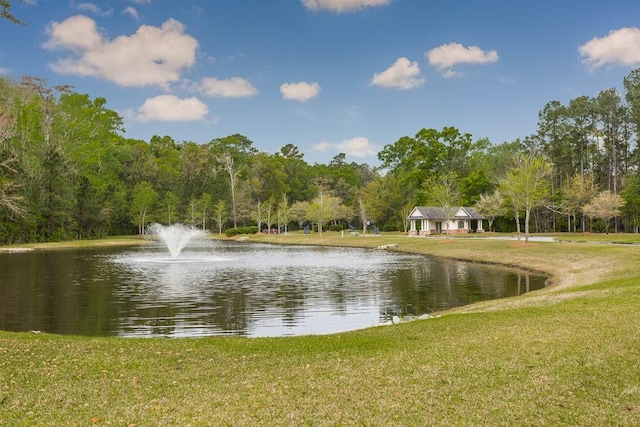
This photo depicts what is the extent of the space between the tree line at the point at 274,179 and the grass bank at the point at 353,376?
41371mm

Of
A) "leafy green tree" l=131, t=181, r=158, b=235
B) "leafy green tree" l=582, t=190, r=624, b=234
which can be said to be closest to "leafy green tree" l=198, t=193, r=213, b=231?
"leafy green tree" l=131, t=181, r=158, b=235

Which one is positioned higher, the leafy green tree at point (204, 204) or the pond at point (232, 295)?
the leafy green tree at point (204, 204)

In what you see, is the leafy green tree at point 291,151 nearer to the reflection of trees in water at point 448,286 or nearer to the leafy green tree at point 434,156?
the leafy green tree at point 434,156

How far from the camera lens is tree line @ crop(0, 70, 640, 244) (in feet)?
245

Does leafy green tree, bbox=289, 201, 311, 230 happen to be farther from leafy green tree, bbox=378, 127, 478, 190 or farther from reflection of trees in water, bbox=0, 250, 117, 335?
reflection of trees in water, bbox=0, 250, 117, 335

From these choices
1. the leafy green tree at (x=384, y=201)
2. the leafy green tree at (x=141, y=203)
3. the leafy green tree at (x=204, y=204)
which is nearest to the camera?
the leafy green tree at (x=141, y=203)

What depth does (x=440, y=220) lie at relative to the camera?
93250 millimetres

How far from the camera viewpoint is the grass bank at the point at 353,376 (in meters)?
7.82

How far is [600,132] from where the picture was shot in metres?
88.9

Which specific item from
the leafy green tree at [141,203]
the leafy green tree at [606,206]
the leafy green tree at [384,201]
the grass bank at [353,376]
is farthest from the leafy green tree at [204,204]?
the grass bank at [353,376]

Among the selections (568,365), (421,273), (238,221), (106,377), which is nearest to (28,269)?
(421,273)

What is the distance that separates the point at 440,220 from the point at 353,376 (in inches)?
3399

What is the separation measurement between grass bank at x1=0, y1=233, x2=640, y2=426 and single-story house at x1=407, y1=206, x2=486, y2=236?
76.5 meters

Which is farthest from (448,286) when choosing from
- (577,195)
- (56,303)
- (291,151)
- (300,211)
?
(291,151)
